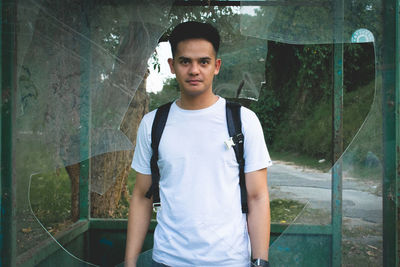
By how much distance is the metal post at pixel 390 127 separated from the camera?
1.65 metres

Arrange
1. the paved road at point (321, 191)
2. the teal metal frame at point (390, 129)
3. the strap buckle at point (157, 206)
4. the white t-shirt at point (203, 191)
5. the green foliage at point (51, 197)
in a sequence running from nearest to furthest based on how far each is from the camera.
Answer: the white t-shirt at point (203, 191)
the strap buckle at point (157, 206)
the teal metal frame at point (390, 129)
the paved road at point (321, 191)
the green foliage at point (51, 197)

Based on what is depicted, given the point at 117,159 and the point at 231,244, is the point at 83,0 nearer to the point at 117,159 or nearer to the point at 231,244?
the point at 117,159

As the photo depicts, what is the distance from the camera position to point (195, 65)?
143 cm

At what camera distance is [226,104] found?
1.46 meters

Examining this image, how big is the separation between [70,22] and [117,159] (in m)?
1.06

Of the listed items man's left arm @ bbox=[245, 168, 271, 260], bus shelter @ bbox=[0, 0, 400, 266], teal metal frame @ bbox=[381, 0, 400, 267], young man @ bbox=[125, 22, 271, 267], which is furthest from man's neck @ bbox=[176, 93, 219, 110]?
teal metal frame @ bbox=[381, 0, 400, 267]

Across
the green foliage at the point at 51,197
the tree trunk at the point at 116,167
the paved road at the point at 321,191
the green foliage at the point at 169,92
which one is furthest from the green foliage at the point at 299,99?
the green foliage at the point at 51,197

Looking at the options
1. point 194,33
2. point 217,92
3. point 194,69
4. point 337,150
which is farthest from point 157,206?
point 337,150

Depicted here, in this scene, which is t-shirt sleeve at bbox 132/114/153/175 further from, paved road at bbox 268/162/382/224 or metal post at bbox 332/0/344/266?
metal post at bbox 332/0/344/266

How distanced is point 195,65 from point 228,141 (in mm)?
320

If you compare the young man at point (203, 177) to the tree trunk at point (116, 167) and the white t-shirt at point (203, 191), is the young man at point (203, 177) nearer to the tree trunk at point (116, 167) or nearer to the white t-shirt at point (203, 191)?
the white t-shirt at point (203, 191)

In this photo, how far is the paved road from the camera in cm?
178

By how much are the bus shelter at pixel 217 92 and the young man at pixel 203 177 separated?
0.64 m

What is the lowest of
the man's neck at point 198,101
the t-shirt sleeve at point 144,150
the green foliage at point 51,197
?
the green foliage at point 51,197
